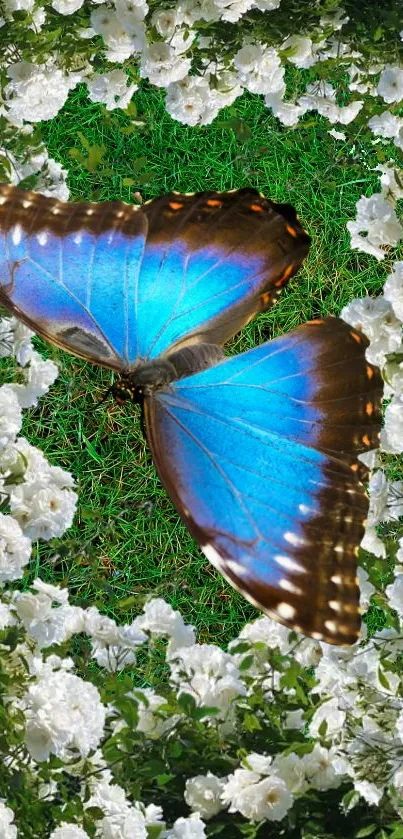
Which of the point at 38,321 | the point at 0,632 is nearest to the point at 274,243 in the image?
the point at 38,321

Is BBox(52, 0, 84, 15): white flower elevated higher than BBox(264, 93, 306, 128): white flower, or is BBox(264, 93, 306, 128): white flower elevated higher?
BBox(52, 0, 84, 15): white flower

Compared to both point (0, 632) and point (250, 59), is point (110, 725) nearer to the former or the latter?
point (0, 632)

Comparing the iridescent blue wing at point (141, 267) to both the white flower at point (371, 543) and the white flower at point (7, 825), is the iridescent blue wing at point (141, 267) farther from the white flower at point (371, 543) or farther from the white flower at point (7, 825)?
the white flower at point (7, 825)

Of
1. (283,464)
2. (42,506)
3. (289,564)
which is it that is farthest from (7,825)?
(283,464)

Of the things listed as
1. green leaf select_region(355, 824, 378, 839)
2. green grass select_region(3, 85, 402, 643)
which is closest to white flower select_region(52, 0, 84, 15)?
green grass select_region(3, 85, 402, 643)

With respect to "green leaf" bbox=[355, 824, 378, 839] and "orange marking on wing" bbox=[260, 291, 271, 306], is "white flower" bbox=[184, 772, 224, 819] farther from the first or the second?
"orange marking on wing" bbox=[260, 291, 271, 306]

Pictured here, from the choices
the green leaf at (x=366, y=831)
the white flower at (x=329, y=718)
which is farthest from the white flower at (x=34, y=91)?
the green leaf at (x=366, y=831)
